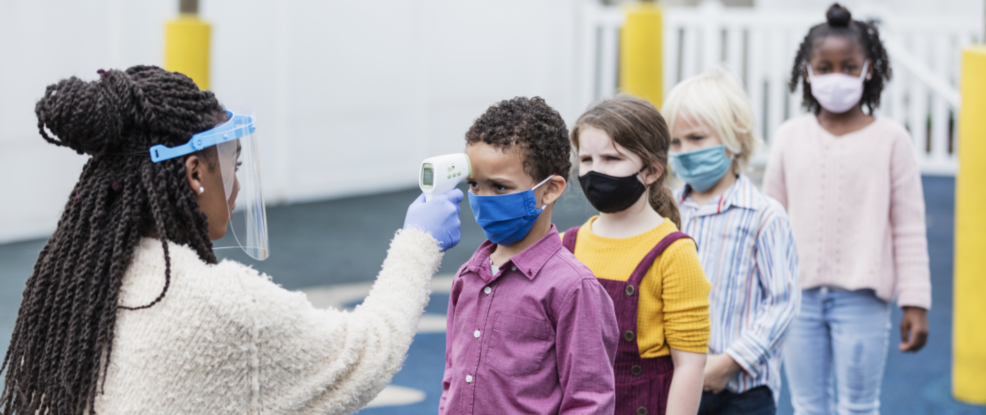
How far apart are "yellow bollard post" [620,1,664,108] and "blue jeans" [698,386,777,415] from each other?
507cm

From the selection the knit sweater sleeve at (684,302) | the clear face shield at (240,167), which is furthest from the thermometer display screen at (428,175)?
the knit sweater sleeve at (684,302)

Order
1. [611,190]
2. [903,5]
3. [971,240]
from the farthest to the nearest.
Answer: [903,5]
[971,240]
[611,190]

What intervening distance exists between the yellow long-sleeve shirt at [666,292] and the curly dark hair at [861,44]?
148 centimetres

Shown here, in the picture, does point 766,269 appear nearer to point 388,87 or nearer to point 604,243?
point 604,243

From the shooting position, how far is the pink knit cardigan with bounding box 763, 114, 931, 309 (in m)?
3.24

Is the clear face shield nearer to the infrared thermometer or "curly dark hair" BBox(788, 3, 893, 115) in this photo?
the infrared thermometer

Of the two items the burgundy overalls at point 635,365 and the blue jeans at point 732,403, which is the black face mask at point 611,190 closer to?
the burgundy overalls at point 635,365

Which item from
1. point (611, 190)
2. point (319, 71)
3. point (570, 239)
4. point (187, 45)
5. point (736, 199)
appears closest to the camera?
point (611, 190)

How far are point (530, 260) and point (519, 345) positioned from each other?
20 centimetres

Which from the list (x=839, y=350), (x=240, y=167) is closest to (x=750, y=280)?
(x=839, y=350)

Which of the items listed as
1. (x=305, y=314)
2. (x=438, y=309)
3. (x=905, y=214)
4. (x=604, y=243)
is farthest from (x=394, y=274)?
(x=438, y=309)

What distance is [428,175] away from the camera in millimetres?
2070

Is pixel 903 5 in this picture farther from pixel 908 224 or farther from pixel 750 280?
pixel 750 280

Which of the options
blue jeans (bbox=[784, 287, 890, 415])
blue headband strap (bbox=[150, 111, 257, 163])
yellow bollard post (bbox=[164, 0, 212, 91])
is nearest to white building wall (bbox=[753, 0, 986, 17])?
yellow bollard post (bbox=[164, 0, 212, 91])
